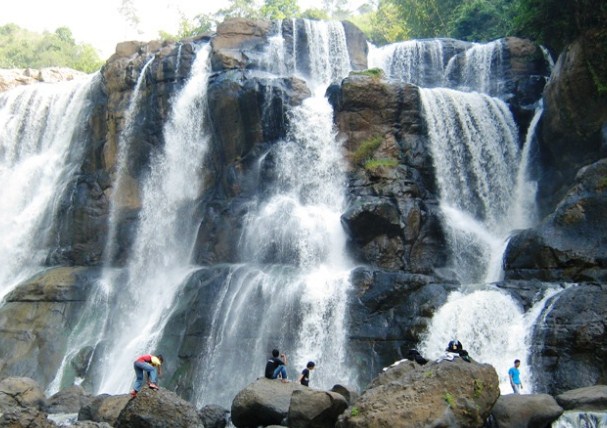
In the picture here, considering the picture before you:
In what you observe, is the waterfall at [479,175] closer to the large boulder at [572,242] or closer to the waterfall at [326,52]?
the large boulder at [572,242]

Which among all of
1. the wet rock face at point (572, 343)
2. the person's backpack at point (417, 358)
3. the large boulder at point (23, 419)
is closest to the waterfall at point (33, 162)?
the large boulder at point (23, 419)

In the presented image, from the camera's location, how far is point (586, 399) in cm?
1176

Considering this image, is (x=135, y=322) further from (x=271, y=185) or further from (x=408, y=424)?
(x=408, y=424)

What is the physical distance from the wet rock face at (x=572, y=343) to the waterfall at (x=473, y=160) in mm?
6770

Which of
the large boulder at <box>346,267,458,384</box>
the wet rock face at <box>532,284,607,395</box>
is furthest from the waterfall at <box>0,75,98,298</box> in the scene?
the wet rock face at <box>532,284,607,395</box>

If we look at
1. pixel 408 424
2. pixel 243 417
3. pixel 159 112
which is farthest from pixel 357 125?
pixel 408 424

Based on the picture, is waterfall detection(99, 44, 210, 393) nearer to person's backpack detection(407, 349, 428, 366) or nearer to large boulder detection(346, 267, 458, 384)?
large boulder detection(346, 267, 458, 384)

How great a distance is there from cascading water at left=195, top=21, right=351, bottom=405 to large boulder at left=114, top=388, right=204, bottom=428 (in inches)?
259

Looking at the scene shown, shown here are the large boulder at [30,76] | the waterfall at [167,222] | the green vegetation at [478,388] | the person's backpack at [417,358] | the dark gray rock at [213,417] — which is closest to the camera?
the green vegetation at [478,388]

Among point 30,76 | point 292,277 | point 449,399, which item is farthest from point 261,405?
point 30,76

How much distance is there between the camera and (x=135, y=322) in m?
23.4

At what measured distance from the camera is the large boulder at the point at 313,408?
38.7 ft

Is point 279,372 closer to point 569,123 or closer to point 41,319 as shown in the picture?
point 41,319

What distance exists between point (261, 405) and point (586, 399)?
6.38m
